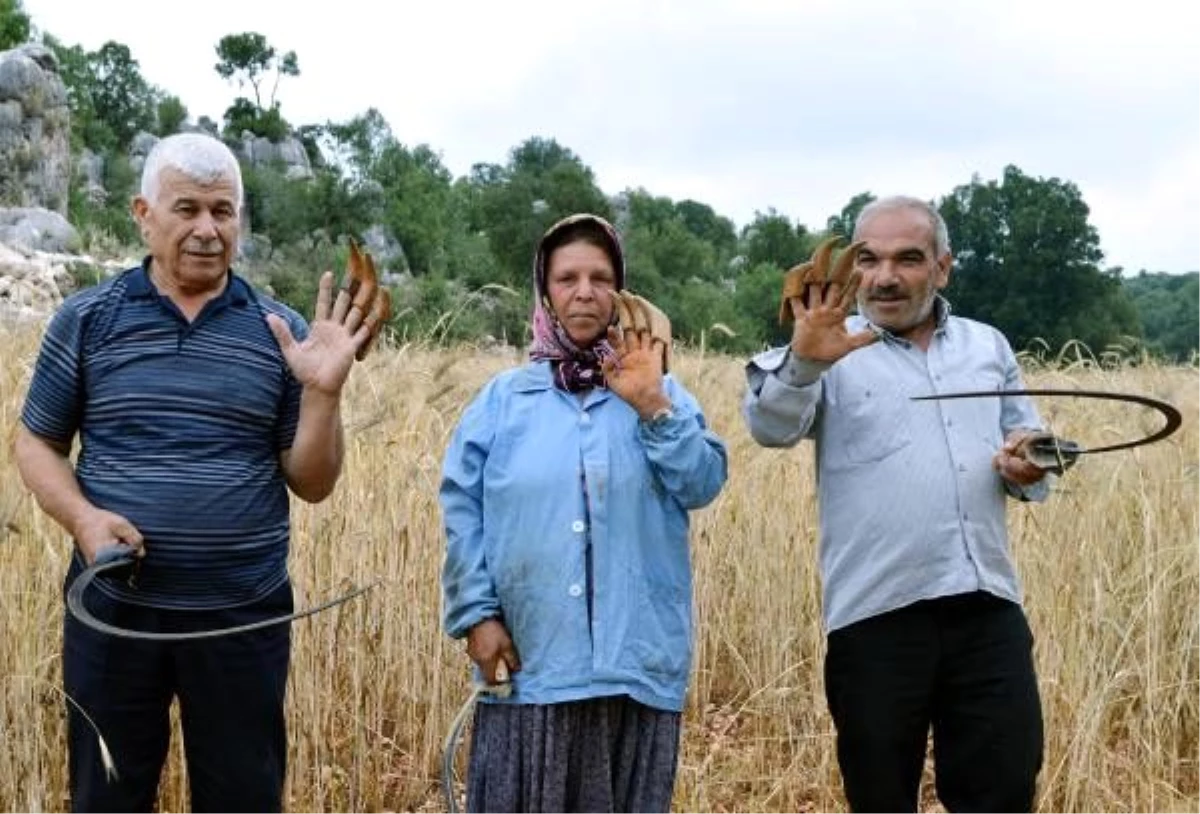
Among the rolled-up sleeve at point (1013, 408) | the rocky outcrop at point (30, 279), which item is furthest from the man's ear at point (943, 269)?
the rocky outcrop at point (30, 279)

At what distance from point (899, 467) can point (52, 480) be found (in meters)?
1.41

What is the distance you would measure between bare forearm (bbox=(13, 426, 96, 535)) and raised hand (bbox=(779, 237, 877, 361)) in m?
1.14

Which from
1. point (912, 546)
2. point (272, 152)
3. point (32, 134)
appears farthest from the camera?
point (272, 152)

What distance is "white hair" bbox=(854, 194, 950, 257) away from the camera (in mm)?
2385

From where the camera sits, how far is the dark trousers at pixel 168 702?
2.09 m

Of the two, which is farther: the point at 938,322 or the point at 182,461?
the point at 938,322

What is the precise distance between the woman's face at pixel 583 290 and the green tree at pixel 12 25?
40.5 meters

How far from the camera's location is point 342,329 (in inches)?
82.0

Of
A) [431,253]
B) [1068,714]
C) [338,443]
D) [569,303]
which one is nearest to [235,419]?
[338,443]

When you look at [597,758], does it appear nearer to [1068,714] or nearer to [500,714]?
[500,714]

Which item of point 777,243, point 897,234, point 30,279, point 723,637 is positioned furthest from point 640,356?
point 777,243

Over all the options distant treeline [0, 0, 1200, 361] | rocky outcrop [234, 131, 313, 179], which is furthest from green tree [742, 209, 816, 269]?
rocky outcrop [234, 131, 313, 179]

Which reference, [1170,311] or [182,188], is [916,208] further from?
[1170,311]

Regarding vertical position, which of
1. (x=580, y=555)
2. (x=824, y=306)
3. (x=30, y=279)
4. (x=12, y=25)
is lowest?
(x=580, y=555)
